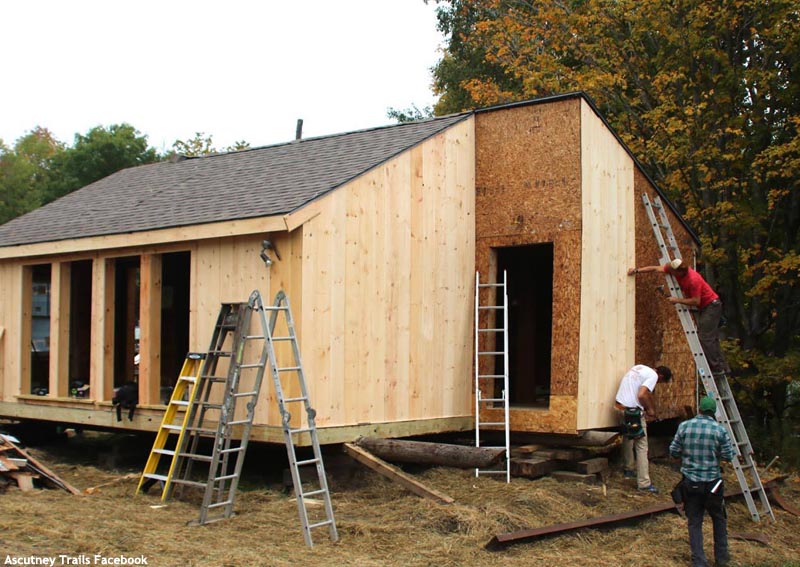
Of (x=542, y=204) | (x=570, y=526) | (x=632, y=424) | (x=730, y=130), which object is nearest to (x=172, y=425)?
(x=570, y=526)

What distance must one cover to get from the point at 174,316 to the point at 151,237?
502cm

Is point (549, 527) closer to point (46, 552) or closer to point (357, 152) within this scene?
point (46, 552)

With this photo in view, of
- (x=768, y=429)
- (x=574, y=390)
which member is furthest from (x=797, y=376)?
(x=574, y=390)

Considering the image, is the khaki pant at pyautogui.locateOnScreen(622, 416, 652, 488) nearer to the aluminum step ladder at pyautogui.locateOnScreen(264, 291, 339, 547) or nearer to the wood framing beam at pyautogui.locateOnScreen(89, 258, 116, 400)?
the aluminum step ladder at pyautogui.locateOnScreen(264, 291, 339, 547)

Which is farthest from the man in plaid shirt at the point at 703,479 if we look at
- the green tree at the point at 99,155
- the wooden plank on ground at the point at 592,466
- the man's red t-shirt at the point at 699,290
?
the green tree at the point at 99,155

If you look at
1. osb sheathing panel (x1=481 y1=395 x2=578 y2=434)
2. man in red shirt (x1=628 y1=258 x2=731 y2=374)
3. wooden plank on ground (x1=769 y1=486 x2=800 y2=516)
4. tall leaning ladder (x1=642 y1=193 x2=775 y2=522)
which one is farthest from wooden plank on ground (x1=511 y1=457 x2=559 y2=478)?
wooden plank on ground (x1=769 y1=486 x2=800 y2=516)

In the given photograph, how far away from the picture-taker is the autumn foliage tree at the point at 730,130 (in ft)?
57.1

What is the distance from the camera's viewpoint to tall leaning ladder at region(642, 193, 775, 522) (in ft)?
35.2

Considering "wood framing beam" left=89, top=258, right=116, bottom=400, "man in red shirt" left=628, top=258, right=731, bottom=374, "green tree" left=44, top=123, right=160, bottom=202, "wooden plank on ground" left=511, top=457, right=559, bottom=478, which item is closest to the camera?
"wooden plank on ground" left=511, top=457, right=559, bottom=478

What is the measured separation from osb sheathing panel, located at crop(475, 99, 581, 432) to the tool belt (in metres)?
0.71

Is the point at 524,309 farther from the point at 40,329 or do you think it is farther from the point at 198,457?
the point at 40,329

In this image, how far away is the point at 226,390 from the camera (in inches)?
376

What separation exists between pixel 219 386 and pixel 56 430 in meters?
6.08

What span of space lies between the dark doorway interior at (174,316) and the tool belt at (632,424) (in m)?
8.17
